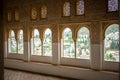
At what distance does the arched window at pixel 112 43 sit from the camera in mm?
6219

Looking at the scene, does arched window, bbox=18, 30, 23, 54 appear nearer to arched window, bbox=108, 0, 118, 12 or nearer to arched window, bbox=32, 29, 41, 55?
arched window, bbox=32, 29, 41, 55

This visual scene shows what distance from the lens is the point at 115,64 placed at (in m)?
6.27

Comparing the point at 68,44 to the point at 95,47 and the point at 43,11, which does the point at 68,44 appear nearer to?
the point at 95,47

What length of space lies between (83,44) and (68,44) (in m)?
0.73

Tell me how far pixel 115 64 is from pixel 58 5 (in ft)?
10.7

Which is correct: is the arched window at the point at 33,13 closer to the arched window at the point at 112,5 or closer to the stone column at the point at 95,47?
the stone column at the point at 95,47

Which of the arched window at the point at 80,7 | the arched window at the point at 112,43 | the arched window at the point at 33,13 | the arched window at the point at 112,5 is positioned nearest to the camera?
the arched window at the point at 112,5

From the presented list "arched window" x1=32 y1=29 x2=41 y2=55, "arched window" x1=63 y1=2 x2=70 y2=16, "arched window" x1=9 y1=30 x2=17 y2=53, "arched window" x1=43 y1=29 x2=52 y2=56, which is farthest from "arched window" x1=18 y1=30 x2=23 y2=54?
"arched window" x1=63 y1=2 x2=70 y2=16

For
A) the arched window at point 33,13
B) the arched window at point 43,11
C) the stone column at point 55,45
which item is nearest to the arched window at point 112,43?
the stone column at point 55,45

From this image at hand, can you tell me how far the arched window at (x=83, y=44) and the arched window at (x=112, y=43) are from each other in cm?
76

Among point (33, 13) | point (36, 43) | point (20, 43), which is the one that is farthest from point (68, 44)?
point (20, 43)

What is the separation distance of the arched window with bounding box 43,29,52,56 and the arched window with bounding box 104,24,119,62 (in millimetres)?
2651

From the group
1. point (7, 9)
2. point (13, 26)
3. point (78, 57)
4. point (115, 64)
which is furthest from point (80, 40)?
point (7, 9)

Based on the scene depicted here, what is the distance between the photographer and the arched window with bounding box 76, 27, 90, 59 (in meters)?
6.96
